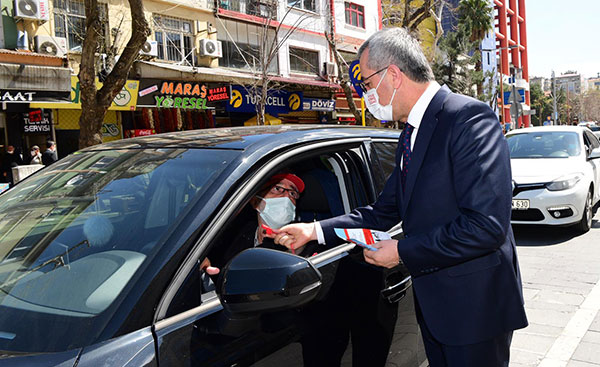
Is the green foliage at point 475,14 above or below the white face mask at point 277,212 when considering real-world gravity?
above

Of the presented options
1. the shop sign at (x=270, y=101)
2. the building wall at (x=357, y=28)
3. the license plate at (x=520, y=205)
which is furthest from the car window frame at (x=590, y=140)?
the building wall at (x=357, y=28)

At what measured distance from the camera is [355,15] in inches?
1037

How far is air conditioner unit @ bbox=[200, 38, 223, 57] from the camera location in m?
18.2

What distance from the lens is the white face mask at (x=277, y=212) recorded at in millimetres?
2564

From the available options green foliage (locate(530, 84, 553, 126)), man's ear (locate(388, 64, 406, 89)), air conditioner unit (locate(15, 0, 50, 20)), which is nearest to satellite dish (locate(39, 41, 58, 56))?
air conditioner unit (locate(15, 0, 50, 20))

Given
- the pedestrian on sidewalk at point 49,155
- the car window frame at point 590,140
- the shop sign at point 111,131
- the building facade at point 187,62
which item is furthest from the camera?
the shop sign at point 111,131

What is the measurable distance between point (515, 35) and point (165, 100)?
57013mm

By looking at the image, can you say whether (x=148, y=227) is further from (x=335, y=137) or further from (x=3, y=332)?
(x=335, y=137)

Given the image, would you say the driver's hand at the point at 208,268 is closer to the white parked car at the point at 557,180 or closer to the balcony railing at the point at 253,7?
the white parked car at the point at 557,180

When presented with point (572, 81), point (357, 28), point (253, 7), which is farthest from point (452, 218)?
point (572, 81)

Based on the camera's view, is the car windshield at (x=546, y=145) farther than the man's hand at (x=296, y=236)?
Yes

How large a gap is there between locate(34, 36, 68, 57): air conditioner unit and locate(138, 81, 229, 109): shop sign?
263 centimetres

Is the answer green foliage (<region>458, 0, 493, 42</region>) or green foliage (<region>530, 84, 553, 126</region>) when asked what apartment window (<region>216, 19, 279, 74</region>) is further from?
green foliage (<region>530, 84, 553, 126</region>)

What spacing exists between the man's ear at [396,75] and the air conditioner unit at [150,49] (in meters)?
15.3
